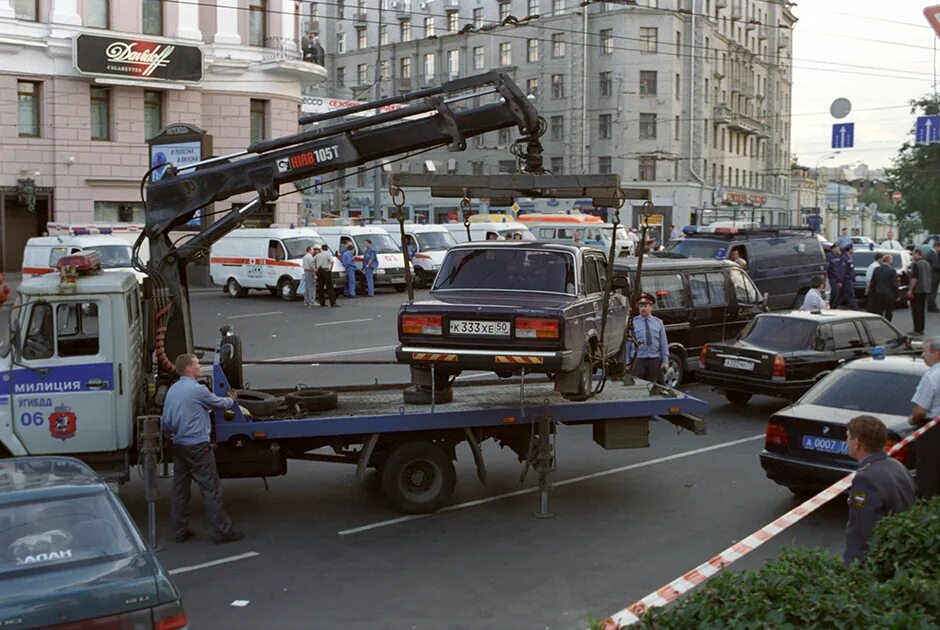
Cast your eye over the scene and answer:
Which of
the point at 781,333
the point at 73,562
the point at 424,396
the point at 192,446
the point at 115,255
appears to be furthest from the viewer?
the point at 115,255

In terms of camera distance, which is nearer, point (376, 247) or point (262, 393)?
point (262, 393)

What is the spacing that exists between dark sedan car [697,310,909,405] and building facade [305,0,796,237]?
4721cm

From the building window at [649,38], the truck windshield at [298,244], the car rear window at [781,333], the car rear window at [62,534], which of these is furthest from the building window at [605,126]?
the car rear window at [62,534]

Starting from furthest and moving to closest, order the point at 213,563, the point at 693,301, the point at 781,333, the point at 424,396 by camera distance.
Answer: the point at 693,301
the point at 781,333
the point at 424,396
the point at 213,563

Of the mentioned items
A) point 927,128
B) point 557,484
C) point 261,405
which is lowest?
point 557,484

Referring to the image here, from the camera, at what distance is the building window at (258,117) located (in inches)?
1718

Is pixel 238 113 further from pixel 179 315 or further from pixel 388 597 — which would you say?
pixel 388 597

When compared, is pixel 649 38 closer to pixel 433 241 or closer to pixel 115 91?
pixel 433 241

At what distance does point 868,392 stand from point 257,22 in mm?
36860

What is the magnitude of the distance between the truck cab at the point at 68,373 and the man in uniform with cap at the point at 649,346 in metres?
7.02

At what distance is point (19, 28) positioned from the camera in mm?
37562

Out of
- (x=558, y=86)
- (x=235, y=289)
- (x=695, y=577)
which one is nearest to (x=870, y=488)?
(x=695, y=577)

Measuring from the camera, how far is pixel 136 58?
1556 inches

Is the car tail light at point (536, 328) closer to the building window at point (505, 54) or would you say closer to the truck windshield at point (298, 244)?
the truck windshield at point (298, 244)
